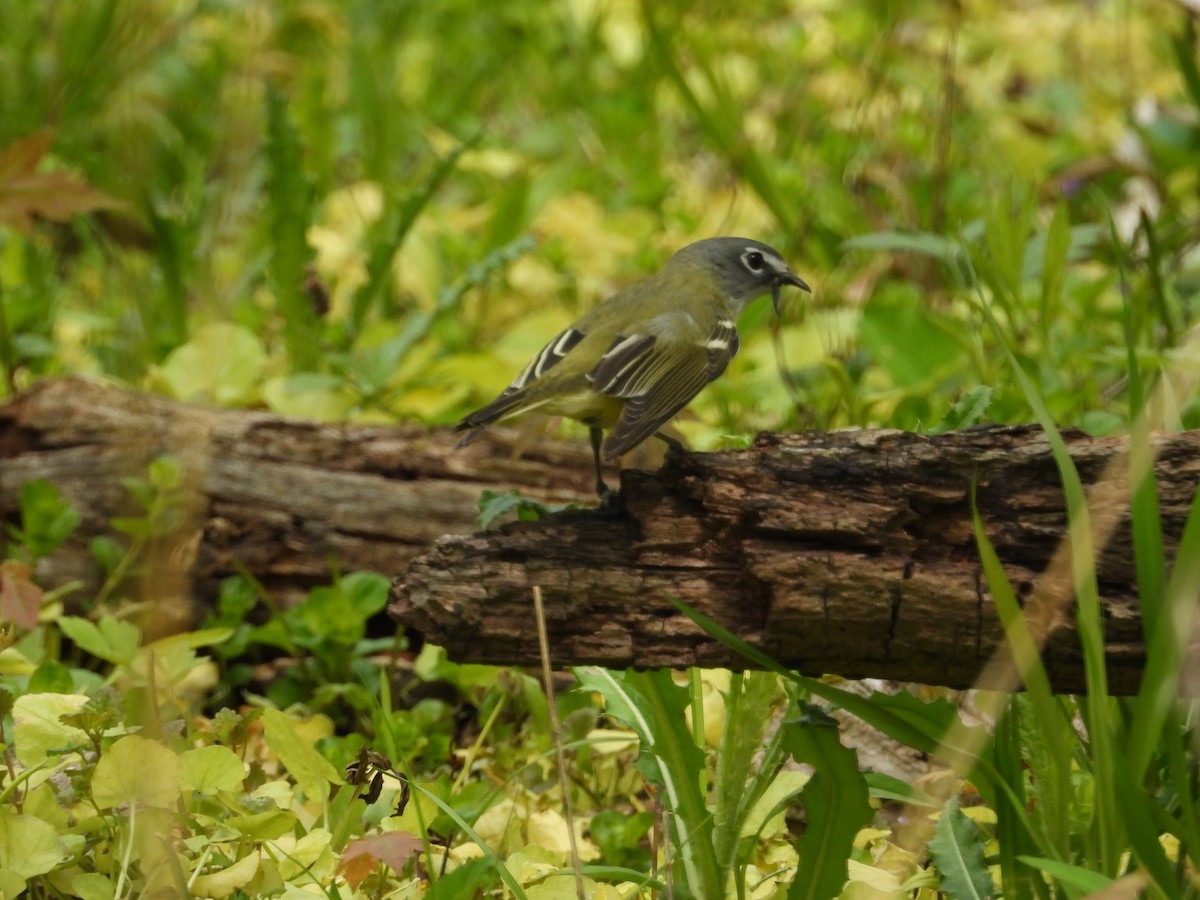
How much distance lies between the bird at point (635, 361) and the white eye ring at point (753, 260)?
0.04 meters

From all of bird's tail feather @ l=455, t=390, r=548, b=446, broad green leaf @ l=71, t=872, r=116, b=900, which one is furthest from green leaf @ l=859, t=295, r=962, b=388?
broad green leaf @ l=71, t=872, r=116, b=900

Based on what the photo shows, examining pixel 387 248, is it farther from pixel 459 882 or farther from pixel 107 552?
pixel 459 882

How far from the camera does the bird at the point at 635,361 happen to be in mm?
2674

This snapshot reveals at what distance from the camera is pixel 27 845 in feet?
6.79

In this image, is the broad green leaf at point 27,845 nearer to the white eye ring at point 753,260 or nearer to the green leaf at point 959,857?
the green leaf at point 959,857

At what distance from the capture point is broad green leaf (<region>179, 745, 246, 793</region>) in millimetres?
2172

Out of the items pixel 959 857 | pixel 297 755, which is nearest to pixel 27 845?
pixel 297 755

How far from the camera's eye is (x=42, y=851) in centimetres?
207

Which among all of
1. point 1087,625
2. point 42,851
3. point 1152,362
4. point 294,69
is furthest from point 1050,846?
point 294,69

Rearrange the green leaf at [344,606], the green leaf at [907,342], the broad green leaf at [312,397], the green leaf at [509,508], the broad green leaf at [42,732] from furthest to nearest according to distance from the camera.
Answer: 1. the green leaf at [907,342]
2. the broad green leaf at [312,397]
3. the green leaf at [344,606]
4. the green leaf at [509,508]
5. the broad green leaf at [42,732]

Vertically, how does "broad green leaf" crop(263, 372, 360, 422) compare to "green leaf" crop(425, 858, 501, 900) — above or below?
above

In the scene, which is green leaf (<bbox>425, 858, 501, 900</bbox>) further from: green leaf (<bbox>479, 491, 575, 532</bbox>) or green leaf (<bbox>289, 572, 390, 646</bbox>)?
green leaf (<bbox>289, 572, 390, 646</bbox>)

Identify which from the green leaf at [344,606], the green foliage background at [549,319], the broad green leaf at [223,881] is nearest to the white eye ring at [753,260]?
the green foliage background at [549,319]

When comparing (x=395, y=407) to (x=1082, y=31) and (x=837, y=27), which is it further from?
(x=1082, y=31)
